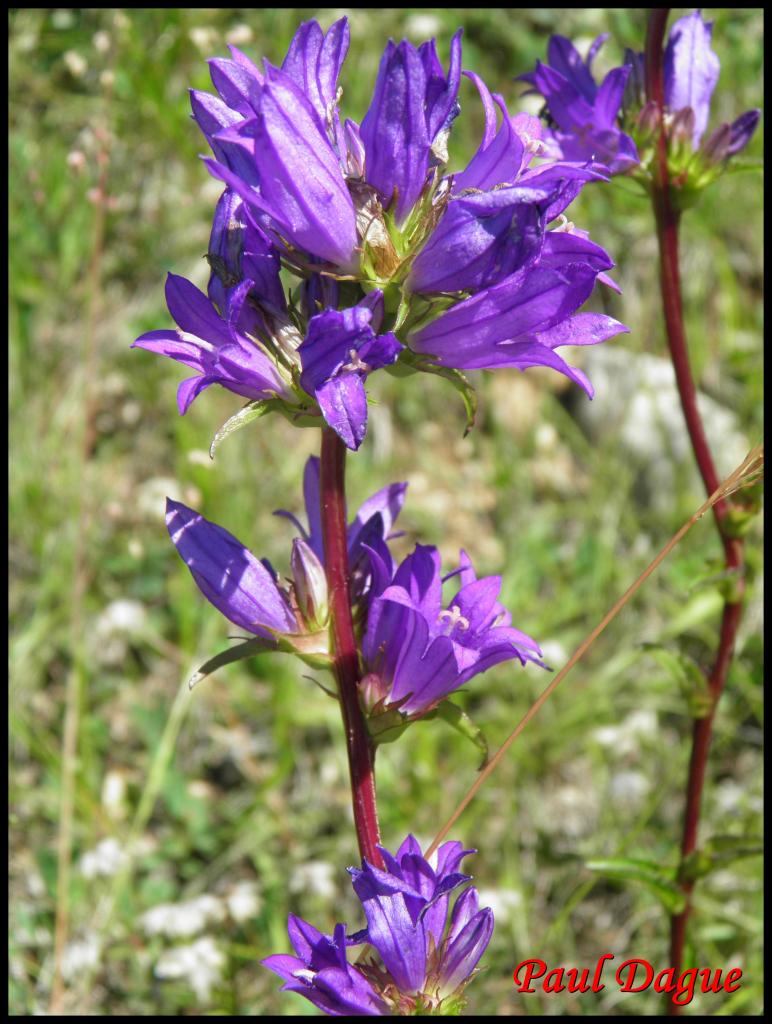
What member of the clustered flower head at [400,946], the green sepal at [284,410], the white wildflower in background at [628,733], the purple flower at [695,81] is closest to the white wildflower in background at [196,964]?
the clustered flower head at [400,946]

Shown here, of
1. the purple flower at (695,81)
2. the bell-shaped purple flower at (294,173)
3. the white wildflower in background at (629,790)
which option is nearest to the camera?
the bell-shaped purple flower at (294,173)

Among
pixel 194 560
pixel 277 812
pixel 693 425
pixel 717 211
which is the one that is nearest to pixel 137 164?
pixel 717 211

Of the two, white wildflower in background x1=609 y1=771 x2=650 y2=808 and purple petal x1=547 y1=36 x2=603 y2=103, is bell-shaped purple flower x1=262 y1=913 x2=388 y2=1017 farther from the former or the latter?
white wildflower in background x1=609 y1=771 x2=650 y2=808

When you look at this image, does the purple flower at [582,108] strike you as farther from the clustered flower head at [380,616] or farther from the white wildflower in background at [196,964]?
the white wildflower in background at [196,964]

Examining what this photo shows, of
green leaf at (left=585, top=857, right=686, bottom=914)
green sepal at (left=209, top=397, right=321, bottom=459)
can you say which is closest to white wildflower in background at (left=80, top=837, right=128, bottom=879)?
green leaf at (left=585, top=857, right=686, bottom=914)

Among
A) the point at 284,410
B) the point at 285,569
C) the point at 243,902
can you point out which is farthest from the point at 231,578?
the point at 285,569
